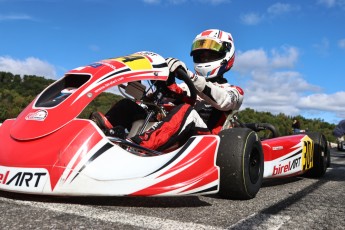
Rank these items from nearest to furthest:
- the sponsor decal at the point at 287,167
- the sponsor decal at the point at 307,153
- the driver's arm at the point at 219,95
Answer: the driver's arm at the point at 219,95 < the sponsor decal at the point at 287,167 < the sponsor decal at the point at 307,153

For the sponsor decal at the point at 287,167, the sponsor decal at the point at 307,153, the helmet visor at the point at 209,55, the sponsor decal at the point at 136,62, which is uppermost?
the helmet visor at the point at 209,55

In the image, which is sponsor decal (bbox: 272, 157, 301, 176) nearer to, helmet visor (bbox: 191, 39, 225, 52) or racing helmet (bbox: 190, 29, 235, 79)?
racing helmet (bbox: 190, 29, 235, 79)

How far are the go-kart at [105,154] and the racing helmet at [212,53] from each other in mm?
801

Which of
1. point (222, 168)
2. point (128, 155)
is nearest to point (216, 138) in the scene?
point (222, 168)

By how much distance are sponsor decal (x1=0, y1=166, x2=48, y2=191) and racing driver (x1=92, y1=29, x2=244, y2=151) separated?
681mm

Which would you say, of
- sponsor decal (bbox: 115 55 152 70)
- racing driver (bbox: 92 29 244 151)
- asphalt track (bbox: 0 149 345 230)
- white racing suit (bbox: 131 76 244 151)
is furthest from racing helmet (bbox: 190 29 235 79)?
asphalt track (bbox: 0 149 345 230)

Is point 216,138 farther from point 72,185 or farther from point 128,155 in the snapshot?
point 72,185

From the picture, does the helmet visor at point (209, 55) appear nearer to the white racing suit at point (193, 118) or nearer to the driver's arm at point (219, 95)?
the white racing suit at point (193, 118)

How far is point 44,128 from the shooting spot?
2266 mm

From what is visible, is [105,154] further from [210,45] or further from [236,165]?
[210,45]

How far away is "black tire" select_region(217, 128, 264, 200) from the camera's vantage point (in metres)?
2.70

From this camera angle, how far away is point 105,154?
223 centimetres

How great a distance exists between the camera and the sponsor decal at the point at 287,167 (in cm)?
368

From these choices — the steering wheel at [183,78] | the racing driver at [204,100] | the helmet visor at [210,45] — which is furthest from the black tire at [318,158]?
the steering wheel at [183,78]
